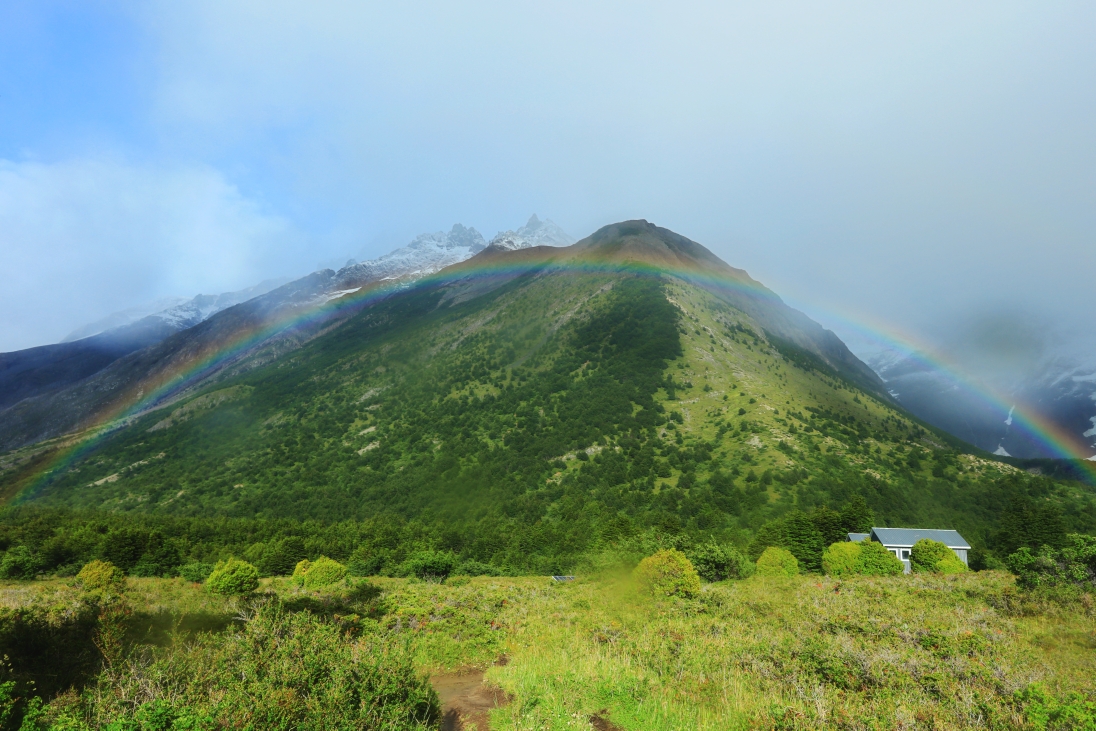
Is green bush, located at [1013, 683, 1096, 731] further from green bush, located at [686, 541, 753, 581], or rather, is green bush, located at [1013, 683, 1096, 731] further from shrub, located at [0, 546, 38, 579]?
shrub, located at [0, 546, 38, 579]

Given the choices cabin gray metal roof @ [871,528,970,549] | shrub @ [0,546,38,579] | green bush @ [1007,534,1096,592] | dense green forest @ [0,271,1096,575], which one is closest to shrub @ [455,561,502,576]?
dense green forest @ [0,271,1096,575]

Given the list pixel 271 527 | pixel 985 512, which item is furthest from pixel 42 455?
pixel 985 512

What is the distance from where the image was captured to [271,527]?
70188mm

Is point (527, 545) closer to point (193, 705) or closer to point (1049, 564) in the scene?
point (1049, 564)

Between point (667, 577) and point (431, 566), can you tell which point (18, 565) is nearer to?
point (431, 566)

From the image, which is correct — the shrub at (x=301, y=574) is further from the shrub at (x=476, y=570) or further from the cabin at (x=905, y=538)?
the cabin at (x=905, y=538)

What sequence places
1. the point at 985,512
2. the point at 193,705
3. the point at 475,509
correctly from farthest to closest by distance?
the point at 475,509
the point at 985,512
the point at 193,705

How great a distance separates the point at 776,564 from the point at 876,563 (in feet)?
20.7

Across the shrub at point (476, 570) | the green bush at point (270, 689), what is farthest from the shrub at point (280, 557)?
the green bush at point (270, 689)

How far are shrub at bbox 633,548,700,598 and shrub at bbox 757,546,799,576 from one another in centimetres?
1564

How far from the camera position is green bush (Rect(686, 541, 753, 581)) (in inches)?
1396

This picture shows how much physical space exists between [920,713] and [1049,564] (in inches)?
582

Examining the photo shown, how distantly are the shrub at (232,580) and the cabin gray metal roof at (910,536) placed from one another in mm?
52775

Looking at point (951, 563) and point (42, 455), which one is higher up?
point (42, 455)
